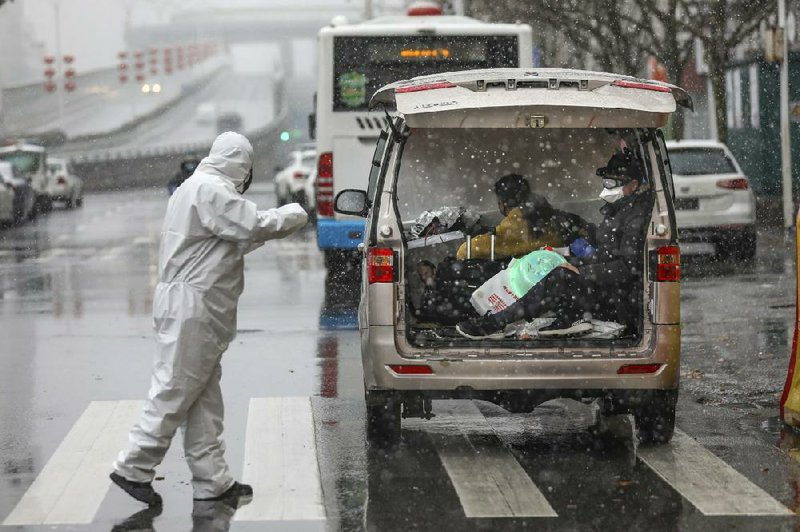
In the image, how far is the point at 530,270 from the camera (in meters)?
8.49

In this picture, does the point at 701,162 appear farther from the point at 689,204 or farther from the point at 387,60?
the point at 387,60

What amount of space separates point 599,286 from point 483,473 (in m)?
1.39

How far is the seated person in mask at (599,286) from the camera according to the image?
27.2 ft

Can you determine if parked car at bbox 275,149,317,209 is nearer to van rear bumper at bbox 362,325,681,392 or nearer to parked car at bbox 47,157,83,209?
parked car at bbox 47,157,83,209

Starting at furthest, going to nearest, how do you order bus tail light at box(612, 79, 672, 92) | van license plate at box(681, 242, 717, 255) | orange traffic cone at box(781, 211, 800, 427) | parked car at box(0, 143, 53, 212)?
1. parked car at box(0, 143, 53, 212)
2. van license plate at box(681, 242, 717, 255)
3. orange traffic cone at box(781, 211, 800, 427)
4. bus tail light at box(612, 79, 672, 92)

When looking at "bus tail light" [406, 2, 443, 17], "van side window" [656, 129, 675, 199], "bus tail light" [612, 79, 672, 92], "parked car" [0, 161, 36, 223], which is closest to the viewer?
"bus tail light" [612, 79, 672, 92]

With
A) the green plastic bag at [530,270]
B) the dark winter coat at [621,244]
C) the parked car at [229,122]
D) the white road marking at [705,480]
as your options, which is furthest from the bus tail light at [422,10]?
the parked car at [229,122]

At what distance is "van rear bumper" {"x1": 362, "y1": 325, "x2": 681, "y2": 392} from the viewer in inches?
309

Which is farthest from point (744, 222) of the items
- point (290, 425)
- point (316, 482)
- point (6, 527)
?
point (6, 527)

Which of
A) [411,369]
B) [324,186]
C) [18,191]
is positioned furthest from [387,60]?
[18,191]

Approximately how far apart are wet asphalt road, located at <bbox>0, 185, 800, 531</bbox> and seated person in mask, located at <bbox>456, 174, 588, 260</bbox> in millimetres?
1046

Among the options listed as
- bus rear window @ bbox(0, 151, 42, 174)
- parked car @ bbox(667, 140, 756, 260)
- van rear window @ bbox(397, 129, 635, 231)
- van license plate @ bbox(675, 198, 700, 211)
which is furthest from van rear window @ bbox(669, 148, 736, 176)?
bus rear window @ bbox(0, 151, 42, 174)

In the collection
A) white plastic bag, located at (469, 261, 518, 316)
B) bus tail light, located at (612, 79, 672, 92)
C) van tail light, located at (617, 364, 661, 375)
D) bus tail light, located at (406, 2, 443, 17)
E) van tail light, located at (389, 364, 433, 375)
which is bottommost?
van tail light, located at (617, 364, 661, 375)

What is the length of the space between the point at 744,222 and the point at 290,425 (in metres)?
11.7
